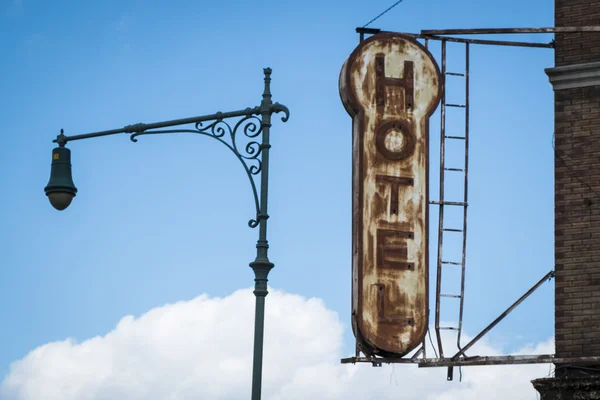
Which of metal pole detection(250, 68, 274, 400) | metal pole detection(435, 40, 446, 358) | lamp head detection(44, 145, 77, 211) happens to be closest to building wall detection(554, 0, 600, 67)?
metal pole detection(435, 40, 446, 358)

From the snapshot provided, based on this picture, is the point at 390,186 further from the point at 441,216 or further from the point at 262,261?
the point at 262,261

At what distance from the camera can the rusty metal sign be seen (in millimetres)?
17219

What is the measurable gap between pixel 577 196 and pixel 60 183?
26.3ft

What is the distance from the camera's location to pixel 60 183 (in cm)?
1661

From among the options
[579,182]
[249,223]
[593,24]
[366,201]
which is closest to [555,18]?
[593,24]

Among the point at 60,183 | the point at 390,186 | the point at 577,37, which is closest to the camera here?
the point at 60,183

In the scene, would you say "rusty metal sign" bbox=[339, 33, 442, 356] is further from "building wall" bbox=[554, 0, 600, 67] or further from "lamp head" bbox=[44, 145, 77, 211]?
"lamp head" bbox=[44, 145, 77, 211]

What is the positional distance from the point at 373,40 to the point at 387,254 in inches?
143

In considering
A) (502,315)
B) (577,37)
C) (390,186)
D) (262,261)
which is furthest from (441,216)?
(262,261)

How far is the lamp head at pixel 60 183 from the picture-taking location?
54.5 ft

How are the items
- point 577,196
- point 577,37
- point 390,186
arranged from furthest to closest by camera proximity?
point 577,37 → point 390,186 → point 577,196

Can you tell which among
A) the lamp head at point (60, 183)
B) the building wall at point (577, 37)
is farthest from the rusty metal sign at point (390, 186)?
the lamp head at point (60, 183)

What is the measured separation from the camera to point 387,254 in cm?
1734

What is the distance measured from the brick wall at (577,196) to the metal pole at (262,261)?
525 centimetres
